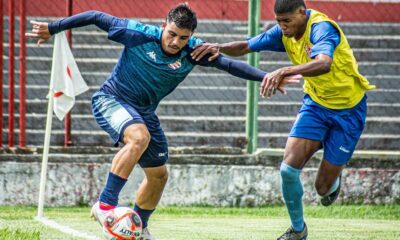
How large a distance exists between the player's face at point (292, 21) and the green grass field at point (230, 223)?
6.35 ft

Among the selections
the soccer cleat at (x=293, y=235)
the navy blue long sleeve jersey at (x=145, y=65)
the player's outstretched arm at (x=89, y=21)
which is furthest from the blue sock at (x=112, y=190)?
the soccer cleat at (x=293, y=235)

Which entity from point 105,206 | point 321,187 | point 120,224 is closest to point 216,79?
point 321,187

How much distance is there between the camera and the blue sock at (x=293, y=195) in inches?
362

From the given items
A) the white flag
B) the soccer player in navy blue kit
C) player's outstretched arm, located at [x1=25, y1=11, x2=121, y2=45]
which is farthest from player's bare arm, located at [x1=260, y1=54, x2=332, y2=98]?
the white flag

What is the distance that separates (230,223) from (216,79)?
513 centimetres

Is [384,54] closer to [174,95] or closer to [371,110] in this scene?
[371,110]

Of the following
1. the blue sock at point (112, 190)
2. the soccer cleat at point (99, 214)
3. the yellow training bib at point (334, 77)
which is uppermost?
the yellow training bib at point (334, 77)

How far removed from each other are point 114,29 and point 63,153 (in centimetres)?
469

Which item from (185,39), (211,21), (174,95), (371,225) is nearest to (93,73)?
(174,95)

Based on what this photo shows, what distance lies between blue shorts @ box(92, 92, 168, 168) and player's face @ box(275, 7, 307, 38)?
139cm

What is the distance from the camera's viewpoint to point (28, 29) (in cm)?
1686

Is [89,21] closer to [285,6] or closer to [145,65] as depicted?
[145,65]

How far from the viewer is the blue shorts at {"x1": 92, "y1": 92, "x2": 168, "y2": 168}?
8.57m

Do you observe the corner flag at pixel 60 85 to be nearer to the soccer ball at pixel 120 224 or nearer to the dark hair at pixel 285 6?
the dark hair at pixel 285 6
